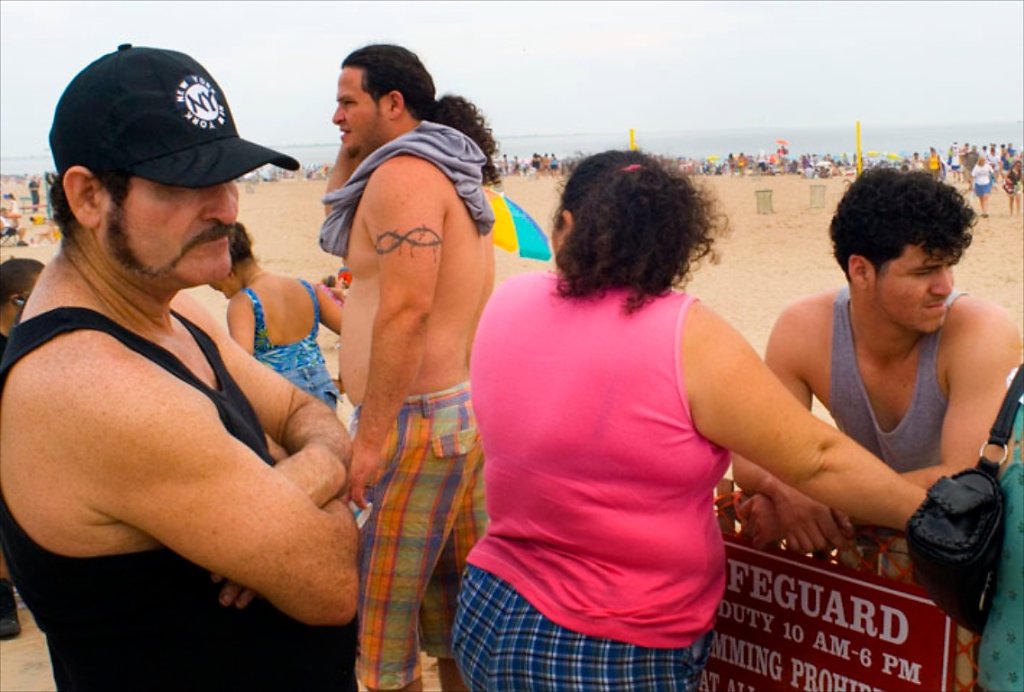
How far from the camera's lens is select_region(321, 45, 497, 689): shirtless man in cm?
315

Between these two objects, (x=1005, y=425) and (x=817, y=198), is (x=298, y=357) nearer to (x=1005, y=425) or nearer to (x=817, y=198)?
(x=1005, y=425)

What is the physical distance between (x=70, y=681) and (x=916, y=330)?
2.02 metres

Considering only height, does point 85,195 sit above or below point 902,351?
above

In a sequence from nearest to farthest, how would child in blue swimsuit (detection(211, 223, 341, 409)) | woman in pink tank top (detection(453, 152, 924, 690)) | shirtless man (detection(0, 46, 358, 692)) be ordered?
1. shirtless man (detection(0, 46, 358, 692))
2. woman in pink tank top (detection(453, 152, 924, 690))
3. child in blue swimsuit (detection(211, 223, 341, 409))

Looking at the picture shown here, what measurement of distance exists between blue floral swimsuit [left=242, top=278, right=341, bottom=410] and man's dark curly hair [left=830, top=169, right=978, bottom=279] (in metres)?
3.05

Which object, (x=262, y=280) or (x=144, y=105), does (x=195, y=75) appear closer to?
(x=144, y=105)

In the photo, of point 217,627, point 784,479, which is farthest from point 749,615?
point 217,627

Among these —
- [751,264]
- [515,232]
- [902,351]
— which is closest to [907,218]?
[902,351]

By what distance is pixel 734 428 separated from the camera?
199 cm

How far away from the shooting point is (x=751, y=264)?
18.8 m

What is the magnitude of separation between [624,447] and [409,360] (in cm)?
125

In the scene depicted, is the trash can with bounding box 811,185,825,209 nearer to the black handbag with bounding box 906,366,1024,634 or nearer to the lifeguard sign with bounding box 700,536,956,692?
the lifeguard sign with bounding box 700,536,956,692

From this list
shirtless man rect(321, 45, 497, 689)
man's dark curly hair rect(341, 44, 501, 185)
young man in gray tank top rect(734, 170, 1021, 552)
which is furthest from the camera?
man's dark curly hair rect(341, 44, 501, 185)

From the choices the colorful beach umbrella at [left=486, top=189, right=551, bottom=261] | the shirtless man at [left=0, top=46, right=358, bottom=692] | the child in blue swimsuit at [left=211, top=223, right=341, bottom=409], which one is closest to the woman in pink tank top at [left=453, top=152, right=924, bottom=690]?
the shirtless man at [left=0, top=46, right=358, bottom=692]
